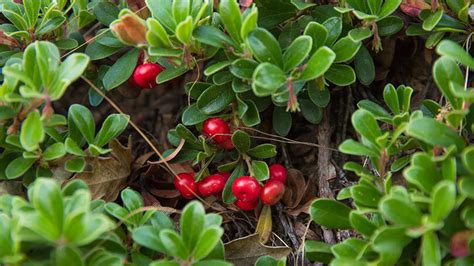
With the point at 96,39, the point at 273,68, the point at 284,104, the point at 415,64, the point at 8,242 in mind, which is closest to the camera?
the point at 8,242

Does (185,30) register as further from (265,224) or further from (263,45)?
(265,224)

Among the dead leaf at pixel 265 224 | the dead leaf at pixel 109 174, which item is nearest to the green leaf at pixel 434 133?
the dead leaf at pixel 265 224

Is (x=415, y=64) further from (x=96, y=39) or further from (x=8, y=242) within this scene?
(x=8, y=242)

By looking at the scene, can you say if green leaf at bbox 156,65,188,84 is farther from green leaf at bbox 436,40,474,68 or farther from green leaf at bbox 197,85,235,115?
green leaf at bbox 436,40,474,68

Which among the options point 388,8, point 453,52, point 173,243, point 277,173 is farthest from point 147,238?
point 388,8

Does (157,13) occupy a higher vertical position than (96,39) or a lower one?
higher

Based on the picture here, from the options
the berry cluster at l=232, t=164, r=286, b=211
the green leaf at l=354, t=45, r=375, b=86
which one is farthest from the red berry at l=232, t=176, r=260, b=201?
the green leaf at l=354, t=45, r=375, b=86

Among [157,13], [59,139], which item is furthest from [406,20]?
[59,139]
